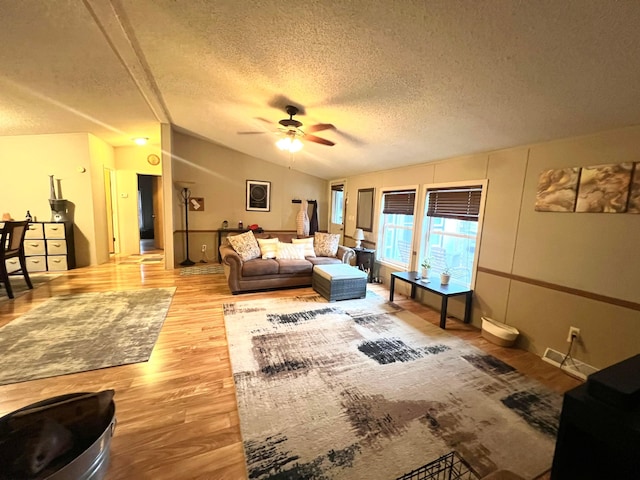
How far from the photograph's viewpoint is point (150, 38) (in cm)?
238

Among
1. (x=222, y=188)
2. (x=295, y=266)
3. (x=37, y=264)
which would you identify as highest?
(x=222, y=188)

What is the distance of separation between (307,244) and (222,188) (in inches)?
107

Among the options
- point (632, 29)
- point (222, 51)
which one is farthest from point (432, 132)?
point (222, 51)

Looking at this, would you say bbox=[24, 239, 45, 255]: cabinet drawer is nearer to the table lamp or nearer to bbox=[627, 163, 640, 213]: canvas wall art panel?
the table lamp

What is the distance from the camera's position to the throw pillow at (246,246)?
4.33 m

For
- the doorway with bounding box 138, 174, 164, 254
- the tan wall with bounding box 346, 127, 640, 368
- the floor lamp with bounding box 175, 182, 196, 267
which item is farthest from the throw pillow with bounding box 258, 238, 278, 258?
the doorway with bounding box 138, 174, 164, 254

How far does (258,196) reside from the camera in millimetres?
6508

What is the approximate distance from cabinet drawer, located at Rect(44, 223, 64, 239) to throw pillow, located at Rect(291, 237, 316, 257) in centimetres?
427

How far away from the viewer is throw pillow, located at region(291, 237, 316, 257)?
4.91 m

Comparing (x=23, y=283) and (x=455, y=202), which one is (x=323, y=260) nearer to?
(x=455, y=202)

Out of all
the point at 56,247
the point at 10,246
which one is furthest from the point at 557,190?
the point at 56,247

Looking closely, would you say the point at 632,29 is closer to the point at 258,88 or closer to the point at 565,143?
the point at 565,143

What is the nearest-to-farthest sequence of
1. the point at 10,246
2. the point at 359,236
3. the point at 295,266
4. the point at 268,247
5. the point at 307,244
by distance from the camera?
the point at 10,246 → the point at 295,266 → the point at 268,247 → the point at 307,244 → the point at 359,236

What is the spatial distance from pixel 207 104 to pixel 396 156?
9.34 feet
